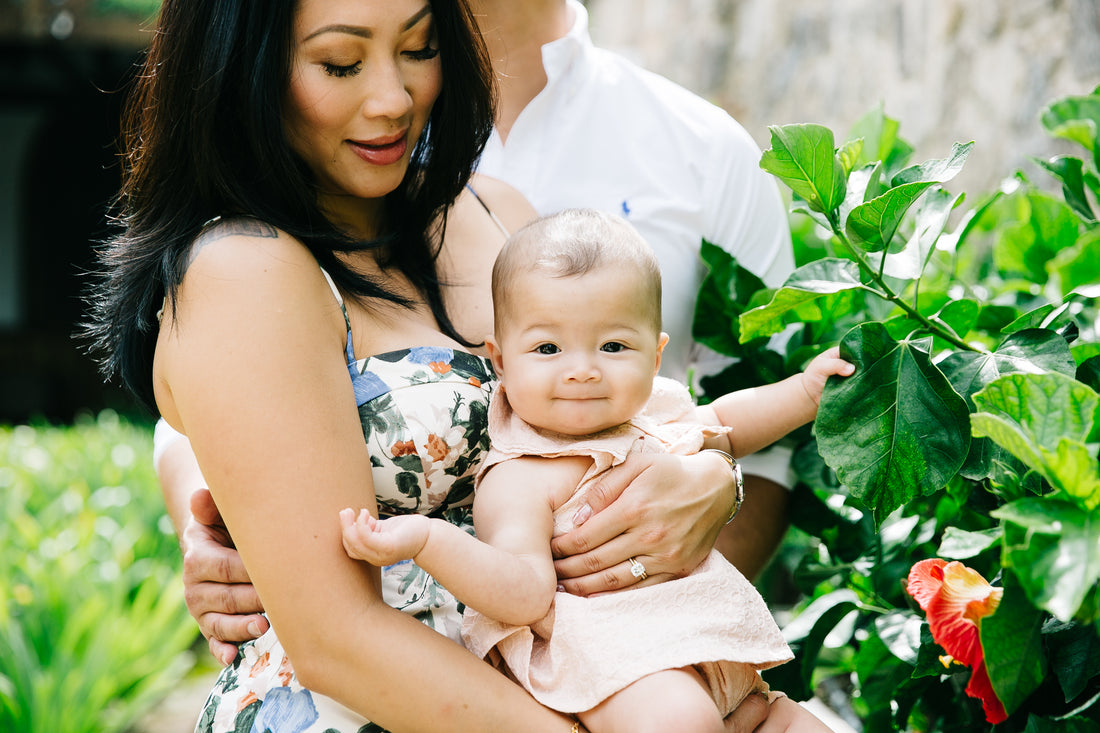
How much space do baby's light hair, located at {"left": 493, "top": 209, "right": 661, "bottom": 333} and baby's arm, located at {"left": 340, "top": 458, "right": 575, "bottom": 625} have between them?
34cm

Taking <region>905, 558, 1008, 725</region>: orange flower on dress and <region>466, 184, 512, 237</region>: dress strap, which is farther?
<region>466, 184, 512, 237</region>: dress strap

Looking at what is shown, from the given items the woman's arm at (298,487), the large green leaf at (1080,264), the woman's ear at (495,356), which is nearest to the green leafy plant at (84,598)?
the woman's arm at (298,487)

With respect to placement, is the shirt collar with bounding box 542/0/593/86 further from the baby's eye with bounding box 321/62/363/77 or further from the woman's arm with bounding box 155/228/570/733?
the woman's arm with bounding box 155/228/570/733

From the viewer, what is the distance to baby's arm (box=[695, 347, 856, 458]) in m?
1.47

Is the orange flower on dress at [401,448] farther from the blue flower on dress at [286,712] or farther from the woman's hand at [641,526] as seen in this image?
the blue flower on dress at [286,712]

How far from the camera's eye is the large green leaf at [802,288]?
125 centimetres

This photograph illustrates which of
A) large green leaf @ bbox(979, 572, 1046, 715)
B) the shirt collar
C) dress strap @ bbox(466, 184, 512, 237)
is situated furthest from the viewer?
the shirt collar

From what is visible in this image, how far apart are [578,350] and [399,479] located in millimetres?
326

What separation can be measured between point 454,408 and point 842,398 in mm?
567

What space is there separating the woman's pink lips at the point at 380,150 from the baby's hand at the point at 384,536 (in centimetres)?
57

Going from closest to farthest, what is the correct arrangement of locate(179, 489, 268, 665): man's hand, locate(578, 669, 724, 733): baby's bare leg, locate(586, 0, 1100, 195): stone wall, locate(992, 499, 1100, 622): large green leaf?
locate(992, 499, 1100, 622): large green leaf, locate(578, 669, 724, 733): baby's bare leg, locate(179, 489, 268, 665): man's hand, locate(586, 0, 1100, 195): stone wall

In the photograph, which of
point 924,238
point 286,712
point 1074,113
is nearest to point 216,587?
point 286,712

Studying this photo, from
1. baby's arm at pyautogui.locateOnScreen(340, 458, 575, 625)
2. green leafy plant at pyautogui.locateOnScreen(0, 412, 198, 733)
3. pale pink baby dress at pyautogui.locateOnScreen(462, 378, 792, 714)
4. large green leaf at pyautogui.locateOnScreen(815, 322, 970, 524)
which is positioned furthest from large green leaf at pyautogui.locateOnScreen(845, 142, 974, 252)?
green leafy plant at pyautogui.locateOnScreen(0, 412, 198, 733)

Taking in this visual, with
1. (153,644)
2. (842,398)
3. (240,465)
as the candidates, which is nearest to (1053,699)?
(842,398)
